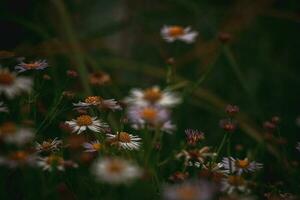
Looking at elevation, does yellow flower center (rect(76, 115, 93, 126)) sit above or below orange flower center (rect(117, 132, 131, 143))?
above

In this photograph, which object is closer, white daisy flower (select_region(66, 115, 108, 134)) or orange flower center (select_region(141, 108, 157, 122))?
orange flower center (select_region(141, 108, 157, 122))

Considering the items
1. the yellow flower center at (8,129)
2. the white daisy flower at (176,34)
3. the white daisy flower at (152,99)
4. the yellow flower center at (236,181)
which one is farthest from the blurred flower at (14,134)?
the white daisy flower at (176,34)

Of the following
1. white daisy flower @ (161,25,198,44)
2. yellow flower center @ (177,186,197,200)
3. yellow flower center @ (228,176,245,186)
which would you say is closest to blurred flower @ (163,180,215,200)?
yellow flower center @ (177,186,197,200)

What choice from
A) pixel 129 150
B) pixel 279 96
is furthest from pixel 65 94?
pixel 279 96

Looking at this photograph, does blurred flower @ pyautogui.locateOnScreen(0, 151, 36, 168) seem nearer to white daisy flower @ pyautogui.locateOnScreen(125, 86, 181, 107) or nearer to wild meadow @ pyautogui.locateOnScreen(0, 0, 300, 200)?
wild meadow @ pyautogui.locateOnScreen(0, 0, 300, 200)

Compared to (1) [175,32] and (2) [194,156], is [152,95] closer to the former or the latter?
(2) [194,156]

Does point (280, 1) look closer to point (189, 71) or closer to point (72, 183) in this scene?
point (189, 71)
